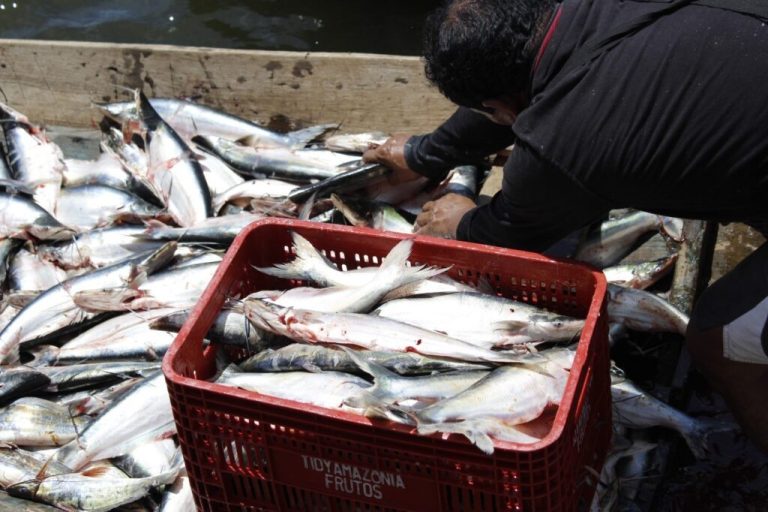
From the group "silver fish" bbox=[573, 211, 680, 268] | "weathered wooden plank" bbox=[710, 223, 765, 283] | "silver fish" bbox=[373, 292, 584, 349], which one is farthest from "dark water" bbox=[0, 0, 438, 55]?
"silver fish" bbox=[373, 292, 584, 349]

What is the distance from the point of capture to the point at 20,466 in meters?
3.55

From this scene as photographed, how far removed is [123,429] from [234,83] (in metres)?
2.63

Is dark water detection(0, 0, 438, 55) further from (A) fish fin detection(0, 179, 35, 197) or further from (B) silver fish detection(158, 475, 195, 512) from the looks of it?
(B) silver fish detection(158, 475, 195, 512)

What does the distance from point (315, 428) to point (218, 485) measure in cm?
51

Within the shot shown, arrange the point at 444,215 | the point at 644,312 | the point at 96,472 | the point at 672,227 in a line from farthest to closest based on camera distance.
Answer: the point at 672,227 → the point at 444,215 → the point at 644,312 → the point at 96,472

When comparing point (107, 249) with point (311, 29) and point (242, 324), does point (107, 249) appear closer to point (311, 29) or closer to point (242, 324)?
point (242, 324)

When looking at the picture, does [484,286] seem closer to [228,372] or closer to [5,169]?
[228,372]

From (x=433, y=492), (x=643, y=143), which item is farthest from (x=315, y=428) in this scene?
(x=643, y=143)

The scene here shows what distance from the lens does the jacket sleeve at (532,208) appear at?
3020mm

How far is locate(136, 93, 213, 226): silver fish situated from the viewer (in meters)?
4.82

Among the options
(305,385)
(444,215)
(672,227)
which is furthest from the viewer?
(672,227)

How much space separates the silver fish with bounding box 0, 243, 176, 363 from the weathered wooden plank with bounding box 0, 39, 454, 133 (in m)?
1.55

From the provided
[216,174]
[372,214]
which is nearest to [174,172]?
[216,174]

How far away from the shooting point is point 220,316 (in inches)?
124
